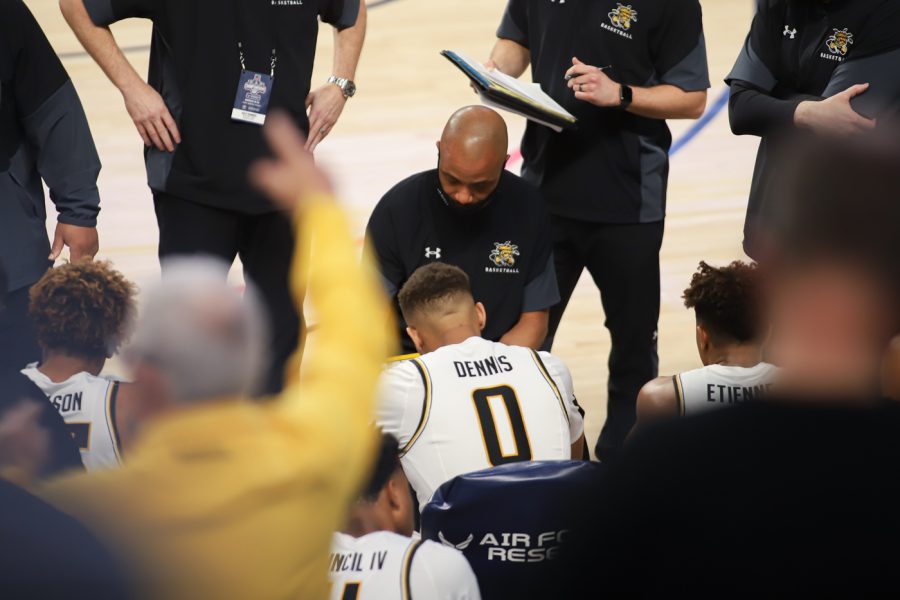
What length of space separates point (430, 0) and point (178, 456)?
461 inches

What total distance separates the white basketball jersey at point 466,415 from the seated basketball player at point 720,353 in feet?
0.92

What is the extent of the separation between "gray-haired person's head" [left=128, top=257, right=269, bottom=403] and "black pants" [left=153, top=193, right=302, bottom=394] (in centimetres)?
249

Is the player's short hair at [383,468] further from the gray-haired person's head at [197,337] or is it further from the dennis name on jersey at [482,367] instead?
the gray-haired person's head at [197,337]

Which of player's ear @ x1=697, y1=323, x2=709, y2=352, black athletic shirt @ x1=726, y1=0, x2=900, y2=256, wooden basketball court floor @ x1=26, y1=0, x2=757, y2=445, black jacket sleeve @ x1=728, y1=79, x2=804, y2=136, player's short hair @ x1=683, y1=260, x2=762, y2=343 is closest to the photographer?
player's short hair @ x1=683, y1=260, x2=762, y2=343

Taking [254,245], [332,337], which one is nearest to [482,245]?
[254,245]

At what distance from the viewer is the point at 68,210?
13.0ft

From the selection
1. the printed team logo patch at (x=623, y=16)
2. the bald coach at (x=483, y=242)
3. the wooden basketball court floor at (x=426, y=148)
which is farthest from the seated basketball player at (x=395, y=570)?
the printed team logo patch at (x=623, y=16)

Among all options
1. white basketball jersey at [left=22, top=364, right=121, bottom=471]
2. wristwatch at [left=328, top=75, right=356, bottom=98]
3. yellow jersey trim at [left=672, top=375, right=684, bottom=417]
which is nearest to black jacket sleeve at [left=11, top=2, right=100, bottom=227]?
white basketball jersey at [left=22, top=364, right=121, bottom=471]

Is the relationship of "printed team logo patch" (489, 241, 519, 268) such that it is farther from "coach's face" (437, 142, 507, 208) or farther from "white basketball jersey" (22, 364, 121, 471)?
"white basketball jersey" (22, 364, 121, 471)

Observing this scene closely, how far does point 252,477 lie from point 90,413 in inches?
60.7

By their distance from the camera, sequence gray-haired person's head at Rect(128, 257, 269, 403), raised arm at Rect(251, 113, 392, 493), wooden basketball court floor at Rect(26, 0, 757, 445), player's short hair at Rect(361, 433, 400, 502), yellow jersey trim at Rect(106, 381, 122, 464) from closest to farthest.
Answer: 1. gray-haired person's head at Rect(128, 257, 269, 403)
2. raised arm at Rect(251, 113, 392, 493)
3. player's short hair at Rect(361, 433, 400, 502)
4. yellow jersey trim at Rect(106, 381, 122, 464)
5. wooden basketball court floor at Rect(26, 0, 757, 445)

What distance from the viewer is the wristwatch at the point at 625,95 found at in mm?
4352

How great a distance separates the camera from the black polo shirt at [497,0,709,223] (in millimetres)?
4461

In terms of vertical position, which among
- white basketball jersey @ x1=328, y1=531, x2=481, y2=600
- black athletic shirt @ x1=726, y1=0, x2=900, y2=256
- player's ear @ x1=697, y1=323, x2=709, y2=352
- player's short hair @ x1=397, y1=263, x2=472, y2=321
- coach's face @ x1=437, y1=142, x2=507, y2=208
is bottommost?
→ white basketball jersey @ x1=328, y1=531, x2=481, y2=600
